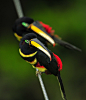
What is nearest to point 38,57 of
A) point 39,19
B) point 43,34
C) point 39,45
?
point 39,45

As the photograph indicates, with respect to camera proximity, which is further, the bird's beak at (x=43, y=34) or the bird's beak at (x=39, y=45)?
the bird's beak at (x=43, y=34)

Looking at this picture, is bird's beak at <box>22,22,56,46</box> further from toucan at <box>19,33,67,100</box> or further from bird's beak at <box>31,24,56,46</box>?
toucan at <box>19,33,67,100</box>

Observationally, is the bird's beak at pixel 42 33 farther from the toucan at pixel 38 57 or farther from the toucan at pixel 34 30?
the toucan at pixel 38 57

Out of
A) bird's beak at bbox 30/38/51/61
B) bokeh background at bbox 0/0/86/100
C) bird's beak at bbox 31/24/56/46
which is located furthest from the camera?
bokeh background at bbox 0/0/86/100

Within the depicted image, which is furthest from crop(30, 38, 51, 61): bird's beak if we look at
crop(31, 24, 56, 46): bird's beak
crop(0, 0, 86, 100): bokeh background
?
crop(0, 0, 86, 100): bokeh background

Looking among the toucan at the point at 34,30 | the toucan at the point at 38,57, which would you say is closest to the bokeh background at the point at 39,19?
the toucan at the point at 34,30

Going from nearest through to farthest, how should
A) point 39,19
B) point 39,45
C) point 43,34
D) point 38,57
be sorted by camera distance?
1. point 39,45
2. point 38,57
3. point 43,34
4. point 39,19

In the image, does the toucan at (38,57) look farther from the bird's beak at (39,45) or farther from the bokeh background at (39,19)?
the bokeh background at (39,19)

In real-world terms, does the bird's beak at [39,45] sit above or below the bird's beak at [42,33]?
above

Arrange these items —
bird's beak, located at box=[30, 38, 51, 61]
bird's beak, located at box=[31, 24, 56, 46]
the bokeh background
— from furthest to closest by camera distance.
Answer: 1. the bokeh background
2. bird's beak, located at box=[31, 24, 56, 46]
3. bird's beak, located at box=[30, 38, 51, 61]

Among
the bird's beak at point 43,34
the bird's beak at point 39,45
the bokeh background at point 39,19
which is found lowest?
the bokeh background at point 39,19

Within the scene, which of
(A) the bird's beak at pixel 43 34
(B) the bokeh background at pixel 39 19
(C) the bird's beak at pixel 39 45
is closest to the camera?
(C) the bird's beak at pixel 39 45

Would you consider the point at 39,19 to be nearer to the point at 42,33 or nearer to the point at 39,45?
the point at 42,33

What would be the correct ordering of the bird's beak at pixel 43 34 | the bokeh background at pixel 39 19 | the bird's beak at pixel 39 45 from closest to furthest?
the bird's beak at pixel 39 45
the bird's beak at pixel 43 34
the bokeh background at pixel 39 19
